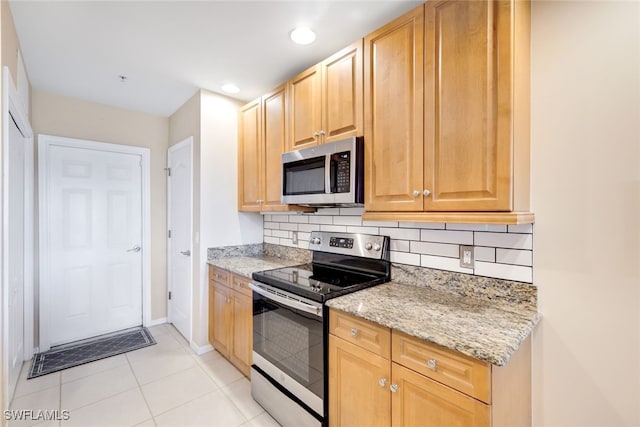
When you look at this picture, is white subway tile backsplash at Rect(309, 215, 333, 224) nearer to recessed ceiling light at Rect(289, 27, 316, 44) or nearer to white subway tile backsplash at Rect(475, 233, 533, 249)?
white subway tile backsplash at Rect(475, 233, 533, 249)

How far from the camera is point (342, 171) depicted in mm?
1840

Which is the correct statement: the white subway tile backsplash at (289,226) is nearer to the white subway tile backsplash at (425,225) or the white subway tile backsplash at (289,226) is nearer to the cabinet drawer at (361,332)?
the white subway tile backsplash at (425,225)

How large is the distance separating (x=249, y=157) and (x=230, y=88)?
622 mm

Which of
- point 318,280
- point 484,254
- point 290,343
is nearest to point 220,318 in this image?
point 290,343

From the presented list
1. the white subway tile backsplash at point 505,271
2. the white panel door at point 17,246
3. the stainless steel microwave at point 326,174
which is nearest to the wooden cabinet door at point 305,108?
the stainless steel microwave at point 326,174

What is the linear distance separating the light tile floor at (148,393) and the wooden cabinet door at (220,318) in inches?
6.0

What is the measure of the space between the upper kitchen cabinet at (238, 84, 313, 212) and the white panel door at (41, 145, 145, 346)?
53.1 inches

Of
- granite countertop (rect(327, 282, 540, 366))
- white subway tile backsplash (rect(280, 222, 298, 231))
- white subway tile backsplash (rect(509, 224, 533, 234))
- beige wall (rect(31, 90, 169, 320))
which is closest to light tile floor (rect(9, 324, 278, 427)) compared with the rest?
beige wall (rect(31, 90, 169, 320))

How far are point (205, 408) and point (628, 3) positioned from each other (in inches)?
120

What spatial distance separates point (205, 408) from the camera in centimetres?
202

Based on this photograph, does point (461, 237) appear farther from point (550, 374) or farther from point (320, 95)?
point (320, 95)

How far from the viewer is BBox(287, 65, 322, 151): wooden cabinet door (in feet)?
6.75

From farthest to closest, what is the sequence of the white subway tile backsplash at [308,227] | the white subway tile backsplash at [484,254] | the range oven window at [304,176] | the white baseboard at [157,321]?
the white baseboard at [157,321] < the white subway tile backsplash at [308,227] < the range oven window at [304,176] < the white subway tile backsplash at [484,254]

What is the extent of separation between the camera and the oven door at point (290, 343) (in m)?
1.62
